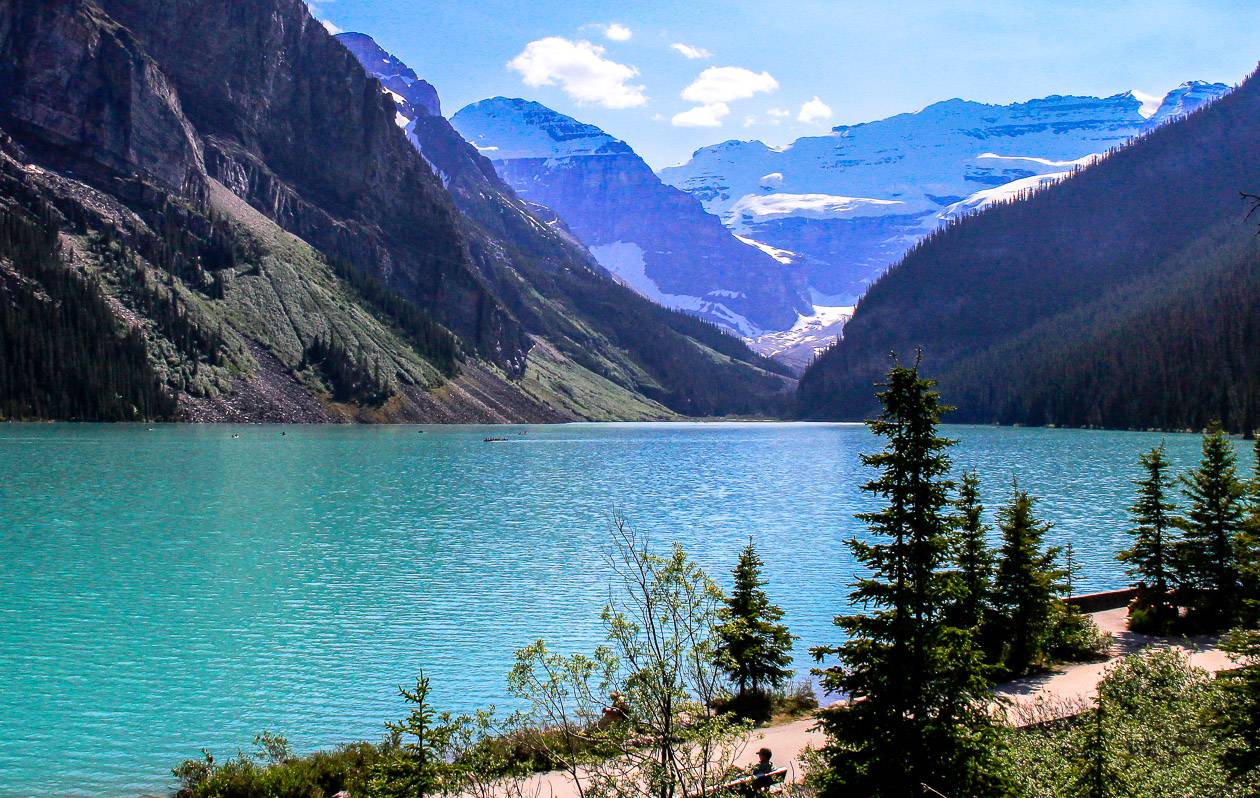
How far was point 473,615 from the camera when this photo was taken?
3931 cm

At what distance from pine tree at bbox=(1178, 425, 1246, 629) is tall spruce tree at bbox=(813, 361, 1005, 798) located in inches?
958

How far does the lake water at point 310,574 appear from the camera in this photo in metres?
26.8

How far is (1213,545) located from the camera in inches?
1447

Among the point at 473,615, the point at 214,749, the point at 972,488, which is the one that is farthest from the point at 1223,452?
the point at 214,749

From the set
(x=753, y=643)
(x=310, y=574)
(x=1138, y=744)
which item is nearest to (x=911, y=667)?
(x=1138, y=744)

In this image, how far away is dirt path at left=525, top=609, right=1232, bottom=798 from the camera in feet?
64.9

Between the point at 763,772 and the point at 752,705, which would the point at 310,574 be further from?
the point at 763,772

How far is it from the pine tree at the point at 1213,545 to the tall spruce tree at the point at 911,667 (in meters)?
24.3

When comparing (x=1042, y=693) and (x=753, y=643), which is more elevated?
(x=753, y=643)

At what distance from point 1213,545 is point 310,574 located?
4223cm

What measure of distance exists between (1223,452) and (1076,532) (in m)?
29.7

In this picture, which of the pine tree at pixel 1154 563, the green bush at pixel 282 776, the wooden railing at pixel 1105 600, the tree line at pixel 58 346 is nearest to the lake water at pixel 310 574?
the green bush at pixel 282 776

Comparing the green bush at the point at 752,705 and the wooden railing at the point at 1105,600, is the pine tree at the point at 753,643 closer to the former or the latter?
the green bush at the point at 752,705

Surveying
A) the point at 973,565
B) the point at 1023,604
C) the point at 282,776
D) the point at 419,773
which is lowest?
the point at 282,776
